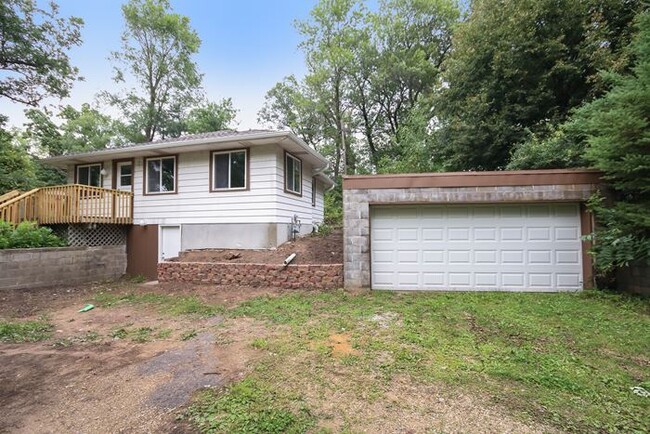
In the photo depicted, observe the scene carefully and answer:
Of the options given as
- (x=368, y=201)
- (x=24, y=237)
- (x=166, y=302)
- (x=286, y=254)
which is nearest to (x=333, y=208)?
(x=286, y=254)

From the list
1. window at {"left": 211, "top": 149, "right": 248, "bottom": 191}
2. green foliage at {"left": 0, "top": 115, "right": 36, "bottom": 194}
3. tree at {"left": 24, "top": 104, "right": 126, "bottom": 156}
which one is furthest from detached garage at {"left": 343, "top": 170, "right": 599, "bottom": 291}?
tree at {"left": 24, "top": 104, "right": 126, "bottom": 156}

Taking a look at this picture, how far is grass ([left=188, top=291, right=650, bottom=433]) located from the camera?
8.48 ft

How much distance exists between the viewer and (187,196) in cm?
1006

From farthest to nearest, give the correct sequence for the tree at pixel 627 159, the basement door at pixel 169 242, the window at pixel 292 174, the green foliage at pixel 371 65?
Answer: the green foliage at pixel 371 65
the basement door at pixel 169 242
the window at pixel 292 174
the tree at pixel 627 159

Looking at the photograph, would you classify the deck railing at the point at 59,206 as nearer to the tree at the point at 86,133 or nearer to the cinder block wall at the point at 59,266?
the cinder block wall at the point at 59,266

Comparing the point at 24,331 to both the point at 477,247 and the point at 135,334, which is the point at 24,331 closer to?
the point at 135,334

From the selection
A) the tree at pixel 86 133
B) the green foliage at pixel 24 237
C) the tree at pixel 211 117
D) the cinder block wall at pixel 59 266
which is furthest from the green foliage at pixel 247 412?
the tree at pixel 86 133

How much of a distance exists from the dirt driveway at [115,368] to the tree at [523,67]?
10.1 meters

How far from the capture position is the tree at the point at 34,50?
11211 millimetres

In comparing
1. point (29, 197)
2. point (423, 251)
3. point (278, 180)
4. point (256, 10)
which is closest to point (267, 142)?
point (278, 180)

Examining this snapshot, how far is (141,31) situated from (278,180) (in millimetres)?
18240

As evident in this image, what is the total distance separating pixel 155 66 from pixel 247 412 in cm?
2376

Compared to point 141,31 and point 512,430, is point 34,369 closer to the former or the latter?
point 512,430

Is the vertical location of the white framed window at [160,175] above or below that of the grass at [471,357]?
above
